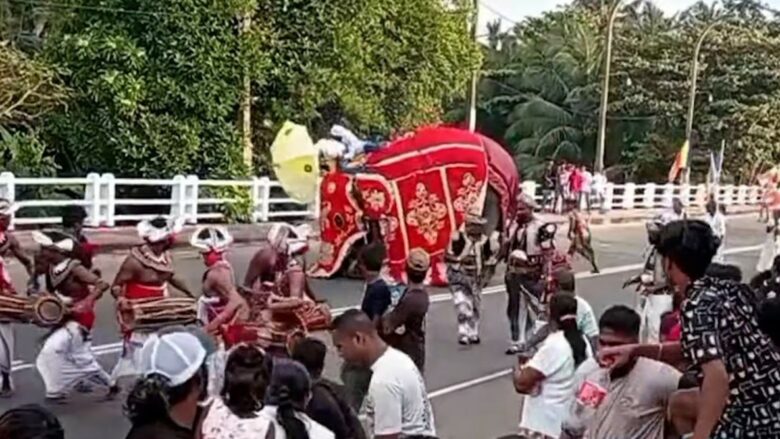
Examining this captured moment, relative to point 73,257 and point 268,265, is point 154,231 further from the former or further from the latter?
point 268,265

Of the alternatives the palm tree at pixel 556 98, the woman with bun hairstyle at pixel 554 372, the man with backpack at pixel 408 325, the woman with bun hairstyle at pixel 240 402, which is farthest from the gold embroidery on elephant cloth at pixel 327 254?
the palm tree at pixel 556 98

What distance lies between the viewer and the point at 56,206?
21.1m

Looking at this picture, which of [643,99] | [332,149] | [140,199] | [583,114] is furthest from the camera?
[643,99]

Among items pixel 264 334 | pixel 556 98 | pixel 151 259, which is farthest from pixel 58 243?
pixel 556 98

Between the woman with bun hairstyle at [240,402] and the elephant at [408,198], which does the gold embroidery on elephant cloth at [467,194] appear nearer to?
the elephant at [408,198]

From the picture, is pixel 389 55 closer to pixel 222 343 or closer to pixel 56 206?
pixel 56 206

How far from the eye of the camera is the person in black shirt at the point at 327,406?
4992mm

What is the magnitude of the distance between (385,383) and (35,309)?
469cm

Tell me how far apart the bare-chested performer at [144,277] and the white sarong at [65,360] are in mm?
549

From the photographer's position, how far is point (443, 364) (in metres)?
12.3

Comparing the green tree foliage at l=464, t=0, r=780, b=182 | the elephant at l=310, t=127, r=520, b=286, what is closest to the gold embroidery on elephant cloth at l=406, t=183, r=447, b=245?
the elephant at l=310, t=127, r=520, b=286

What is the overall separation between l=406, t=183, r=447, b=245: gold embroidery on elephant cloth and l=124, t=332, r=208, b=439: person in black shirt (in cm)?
1419

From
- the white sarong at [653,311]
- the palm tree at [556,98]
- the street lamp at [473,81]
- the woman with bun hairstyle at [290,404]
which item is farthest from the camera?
the palm tree at [556,98]

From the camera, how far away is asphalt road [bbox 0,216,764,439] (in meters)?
9.44
